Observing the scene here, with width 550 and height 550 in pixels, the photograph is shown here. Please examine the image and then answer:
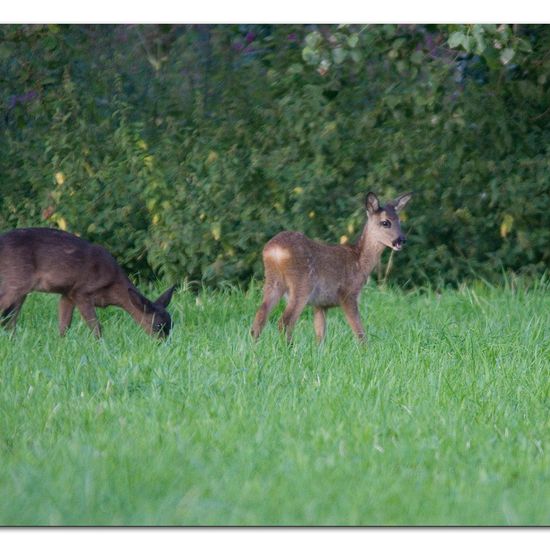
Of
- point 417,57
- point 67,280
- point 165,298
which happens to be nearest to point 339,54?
point 417,57

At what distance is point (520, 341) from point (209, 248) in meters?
3.59

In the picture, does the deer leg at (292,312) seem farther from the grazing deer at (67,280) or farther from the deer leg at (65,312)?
the deer leg at (65,312)

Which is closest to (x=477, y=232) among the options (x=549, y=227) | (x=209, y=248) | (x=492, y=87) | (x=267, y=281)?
(x=549, y=227)

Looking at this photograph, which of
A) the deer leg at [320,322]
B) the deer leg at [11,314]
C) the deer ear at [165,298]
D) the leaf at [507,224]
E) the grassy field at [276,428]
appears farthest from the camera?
the leaf at [507,224]

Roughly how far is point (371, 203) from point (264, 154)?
2314 mm

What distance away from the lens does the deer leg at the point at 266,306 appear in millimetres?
8406

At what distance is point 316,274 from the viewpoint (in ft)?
28.5

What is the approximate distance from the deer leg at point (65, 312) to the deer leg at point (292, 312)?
1.48 metres

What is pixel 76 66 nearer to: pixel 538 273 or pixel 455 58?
pixel 455 58

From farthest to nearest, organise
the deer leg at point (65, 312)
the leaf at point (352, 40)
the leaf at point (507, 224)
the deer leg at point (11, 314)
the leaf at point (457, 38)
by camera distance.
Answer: the leaf at point (507, 224) < the deer leg at point (65, 312) < the deer leg at point (11, 314) < the leaf at point (352, 40) < the leaf at point (457, 38)

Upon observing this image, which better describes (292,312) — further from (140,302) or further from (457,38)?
(457,38)

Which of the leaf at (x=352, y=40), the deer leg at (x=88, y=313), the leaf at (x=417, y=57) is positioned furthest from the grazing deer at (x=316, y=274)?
the leaf at (x=352, y=40)

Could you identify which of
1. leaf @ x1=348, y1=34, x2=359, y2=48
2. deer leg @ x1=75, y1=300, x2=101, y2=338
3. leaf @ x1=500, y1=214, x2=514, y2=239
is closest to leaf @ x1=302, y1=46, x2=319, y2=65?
leaf @ x1=348, y1=34, x2=359, y2=48

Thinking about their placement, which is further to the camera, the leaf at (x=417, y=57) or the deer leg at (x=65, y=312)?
the leaf at (x=417, y=57)
